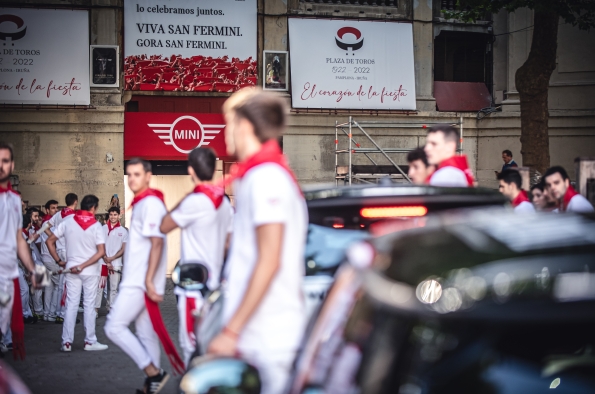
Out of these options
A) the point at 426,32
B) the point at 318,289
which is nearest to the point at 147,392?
the point at 318,289

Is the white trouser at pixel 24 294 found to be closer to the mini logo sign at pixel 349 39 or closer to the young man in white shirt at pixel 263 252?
the young man in white shirt at pixel 263 252

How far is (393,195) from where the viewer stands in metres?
3.88

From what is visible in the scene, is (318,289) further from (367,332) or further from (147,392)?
(147,392)

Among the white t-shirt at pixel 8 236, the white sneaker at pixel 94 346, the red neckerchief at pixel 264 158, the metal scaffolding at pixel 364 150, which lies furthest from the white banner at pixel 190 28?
the red neckerchief at pixel 264 158

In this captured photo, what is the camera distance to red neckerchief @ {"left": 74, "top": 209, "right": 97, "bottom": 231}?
10.1 m

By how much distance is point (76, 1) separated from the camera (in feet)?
62.8

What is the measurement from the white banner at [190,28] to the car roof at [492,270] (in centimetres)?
1810

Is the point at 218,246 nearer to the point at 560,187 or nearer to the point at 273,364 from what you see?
the point at 273,364

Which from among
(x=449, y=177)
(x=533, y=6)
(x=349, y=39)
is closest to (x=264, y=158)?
(x=449, y=177)

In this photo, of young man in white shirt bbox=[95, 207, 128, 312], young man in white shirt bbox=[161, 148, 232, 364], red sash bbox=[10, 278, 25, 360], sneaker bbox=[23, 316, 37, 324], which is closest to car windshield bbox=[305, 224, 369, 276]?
young man in white shirt bbox=[161, 148, 232, 364]

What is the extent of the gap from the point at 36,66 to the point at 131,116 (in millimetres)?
2612

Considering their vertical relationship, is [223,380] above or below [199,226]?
below

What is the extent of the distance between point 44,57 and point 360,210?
1677 cm

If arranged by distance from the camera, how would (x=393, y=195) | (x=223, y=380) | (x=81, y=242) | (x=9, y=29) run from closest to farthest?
(x=223, y=380) → (x=393, y=195) → (x=81, y=242) → (x=9, y=29)
